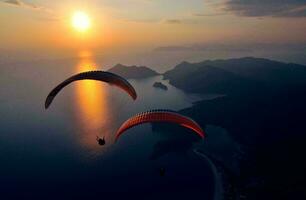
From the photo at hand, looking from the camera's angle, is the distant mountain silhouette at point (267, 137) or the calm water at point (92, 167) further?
the calm water at point (92, 167)

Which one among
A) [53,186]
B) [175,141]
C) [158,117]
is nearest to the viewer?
[158,117]

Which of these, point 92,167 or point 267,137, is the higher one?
point 267,137

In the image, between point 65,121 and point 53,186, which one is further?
point 65,121

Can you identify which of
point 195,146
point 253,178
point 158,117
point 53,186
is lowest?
point 158,117

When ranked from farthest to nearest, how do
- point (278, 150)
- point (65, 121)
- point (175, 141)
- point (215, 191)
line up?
point (65, 121), point (175, 141), point (278, 150), point (215, 191)

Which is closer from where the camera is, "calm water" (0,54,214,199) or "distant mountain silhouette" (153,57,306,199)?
"distant mountain silhouette" (153,57,306,199)

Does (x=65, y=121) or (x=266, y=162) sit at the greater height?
(x=65, y=121)

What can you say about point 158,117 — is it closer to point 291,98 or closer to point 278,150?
point 278,150

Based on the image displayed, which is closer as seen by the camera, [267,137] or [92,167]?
[92,167]

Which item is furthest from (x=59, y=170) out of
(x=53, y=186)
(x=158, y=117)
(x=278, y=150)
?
(x=158, y=117)
